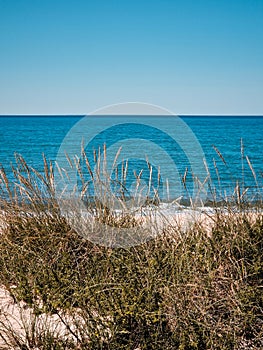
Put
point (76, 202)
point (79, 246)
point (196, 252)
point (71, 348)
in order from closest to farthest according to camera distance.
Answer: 1. point (71, 348)
2. point (196, 252)
3. point (79, 246)
4. point (76, 202)

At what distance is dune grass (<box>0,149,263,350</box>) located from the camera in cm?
265

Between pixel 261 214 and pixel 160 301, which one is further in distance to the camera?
pixel 261 214

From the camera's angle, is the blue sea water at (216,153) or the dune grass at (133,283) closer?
the dune grass at (133,283)

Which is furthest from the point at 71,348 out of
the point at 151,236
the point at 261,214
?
the point at 261,214

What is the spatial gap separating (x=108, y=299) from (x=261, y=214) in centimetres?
169

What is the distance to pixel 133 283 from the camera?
3053 millimetres

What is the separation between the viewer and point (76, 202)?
4.17 meters

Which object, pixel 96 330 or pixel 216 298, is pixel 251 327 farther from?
pixel 96 330

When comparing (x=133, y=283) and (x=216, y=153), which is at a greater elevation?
(x=133, y=283)

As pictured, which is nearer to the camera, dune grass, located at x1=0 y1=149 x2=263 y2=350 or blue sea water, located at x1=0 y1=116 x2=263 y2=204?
dune grass, located at x1=0 y1=149 x2=263 y2=350

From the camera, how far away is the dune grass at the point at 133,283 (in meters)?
2.65

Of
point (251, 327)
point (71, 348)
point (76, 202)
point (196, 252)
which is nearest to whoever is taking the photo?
point (71, 348)

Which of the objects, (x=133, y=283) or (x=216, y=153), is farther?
(x=216, y=153)

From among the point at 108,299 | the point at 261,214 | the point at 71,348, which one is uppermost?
the point at 261,214
